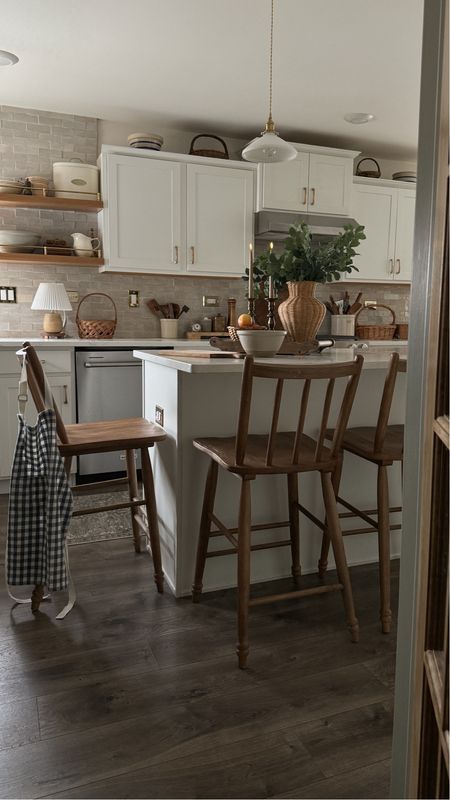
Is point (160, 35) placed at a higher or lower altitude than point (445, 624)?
higher

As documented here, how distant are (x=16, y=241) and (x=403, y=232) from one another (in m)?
3.29

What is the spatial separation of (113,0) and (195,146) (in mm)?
1918

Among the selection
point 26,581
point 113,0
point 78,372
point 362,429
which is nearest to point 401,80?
point 113,0

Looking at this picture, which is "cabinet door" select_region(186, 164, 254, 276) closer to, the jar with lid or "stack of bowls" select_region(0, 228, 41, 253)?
the jar with lid

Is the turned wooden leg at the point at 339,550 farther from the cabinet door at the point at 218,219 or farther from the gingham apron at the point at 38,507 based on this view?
the cabinet door at the point at 218,219

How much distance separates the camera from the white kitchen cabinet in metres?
4.85

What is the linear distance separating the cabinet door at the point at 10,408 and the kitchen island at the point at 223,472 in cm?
136

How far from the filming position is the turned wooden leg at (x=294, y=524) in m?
2.23

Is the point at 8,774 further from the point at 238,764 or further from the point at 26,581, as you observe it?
the point at 26,581

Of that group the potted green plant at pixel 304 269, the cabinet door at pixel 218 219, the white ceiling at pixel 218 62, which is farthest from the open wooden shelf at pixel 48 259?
the potted green plant at pixel 304 269

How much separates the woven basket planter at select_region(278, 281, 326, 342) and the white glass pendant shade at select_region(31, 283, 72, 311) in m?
2.01

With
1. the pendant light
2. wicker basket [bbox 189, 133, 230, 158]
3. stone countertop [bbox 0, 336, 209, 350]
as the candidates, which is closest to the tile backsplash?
stone countertop [bbox 0, 336, 209, 350]

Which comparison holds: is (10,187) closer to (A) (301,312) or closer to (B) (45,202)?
(B) (45,202)

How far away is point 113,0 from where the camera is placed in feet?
8.79
